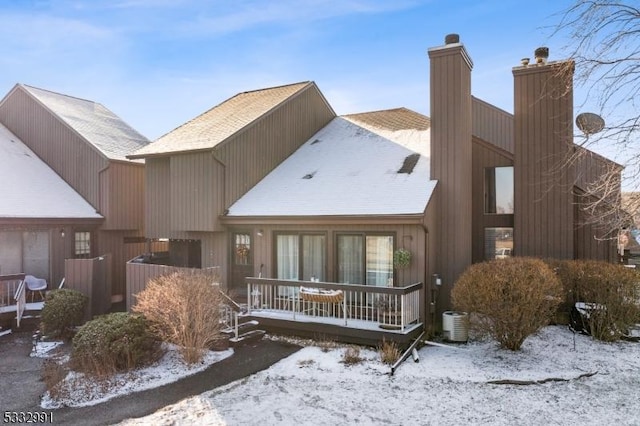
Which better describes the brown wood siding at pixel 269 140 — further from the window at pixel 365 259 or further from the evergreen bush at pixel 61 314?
the evergreen bush at pixel 61 314

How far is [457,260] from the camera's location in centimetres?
1072

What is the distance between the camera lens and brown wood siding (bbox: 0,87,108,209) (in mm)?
15070

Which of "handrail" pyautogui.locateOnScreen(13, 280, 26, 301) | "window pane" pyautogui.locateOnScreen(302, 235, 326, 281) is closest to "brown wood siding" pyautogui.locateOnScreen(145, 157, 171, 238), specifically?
"handrail" pyautogui.locateOnScreen(13, 280, 26, 301)

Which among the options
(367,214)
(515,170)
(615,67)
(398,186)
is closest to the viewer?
(615,67)

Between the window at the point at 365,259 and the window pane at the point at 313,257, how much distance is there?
50cm

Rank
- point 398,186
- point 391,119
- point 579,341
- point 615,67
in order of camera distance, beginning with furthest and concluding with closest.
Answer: point 391,119, point 398,186, point 579,341, point 615,67

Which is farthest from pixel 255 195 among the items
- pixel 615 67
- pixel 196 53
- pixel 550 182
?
pixel 615 67

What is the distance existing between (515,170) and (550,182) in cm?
97

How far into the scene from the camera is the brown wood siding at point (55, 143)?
15070 mm

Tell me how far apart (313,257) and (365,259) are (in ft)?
4.96

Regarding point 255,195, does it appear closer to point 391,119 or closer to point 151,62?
point 391,119

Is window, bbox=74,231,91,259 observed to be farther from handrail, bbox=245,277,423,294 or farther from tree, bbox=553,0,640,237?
tree, bbox=553,0,640,237

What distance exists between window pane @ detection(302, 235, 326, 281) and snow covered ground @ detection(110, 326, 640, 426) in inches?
112

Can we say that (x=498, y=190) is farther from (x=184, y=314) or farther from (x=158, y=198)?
(x=158, y=198)
